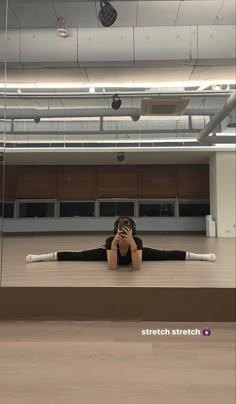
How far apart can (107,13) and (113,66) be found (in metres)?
0.48

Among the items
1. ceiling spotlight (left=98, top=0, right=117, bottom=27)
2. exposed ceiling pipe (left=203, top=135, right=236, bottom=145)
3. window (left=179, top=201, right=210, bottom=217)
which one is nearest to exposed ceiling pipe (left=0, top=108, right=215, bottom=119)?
exposed ceiling pipe (left=203, top=135, right=236, bottom=145)

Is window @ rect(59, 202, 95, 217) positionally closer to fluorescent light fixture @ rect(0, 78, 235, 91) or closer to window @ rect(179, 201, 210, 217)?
window @ rect(179, 201, 210, 217)

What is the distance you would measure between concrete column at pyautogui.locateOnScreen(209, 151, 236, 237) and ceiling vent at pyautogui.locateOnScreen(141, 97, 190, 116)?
77 cm

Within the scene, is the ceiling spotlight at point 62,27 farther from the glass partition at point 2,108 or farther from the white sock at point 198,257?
the white sock at point 198,257

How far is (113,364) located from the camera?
0.79m

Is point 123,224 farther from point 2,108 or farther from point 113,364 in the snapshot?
point 113,364

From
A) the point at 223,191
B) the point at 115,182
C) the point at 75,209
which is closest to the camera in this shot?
the point at 115,182

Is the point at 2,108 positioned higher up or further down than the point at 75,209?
higher up

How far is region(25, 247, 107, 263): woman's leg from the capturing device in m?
2.28

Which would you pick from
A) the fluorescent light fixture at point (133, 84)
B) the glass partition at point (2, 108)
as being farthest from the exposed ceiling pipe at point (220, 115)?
the glass partition at point (2, 108)

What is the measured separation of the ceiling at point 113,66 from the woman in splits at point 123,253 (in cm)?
71

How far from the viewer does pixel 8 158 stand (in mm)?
1198

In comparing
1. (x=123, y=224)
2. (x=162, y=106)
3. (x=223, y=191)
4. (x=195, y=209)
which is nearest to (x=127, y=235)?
(x=123, y=224)

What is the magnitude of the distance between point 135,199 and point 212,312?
266 centimetres
